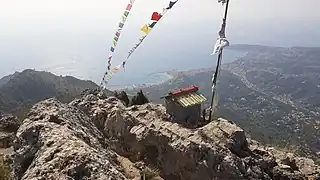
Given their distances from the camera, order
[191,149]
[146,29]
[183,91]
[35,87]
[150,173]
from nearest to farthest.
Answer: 1. [150,173]
2. [191,149]
3. [183,91]
4. [146,29]
5. [35,87]

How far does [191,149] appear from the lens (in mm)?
16047

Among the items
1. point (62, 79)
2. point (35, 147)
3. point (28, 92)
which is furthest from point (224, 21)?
point (62, 79)

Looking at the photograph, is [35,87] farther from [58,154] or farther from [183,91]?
[58,154]

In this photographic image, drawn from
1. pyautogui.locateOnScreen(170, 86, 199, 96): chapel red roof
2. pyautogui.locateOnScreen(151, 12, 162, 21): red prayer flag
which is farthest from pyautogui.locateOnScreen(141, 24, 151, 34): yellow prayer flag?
pyautogui.locateOnScreen(170, 86, 199, 96): chapel red roof

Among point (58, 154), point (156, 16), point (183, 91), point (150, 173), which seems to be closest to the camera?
point (58, 154)

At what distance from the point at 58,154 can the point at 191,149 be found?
9.44m

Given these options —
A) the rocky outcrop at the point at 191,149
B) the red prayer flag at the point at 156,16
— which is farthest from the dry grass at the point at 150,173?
the red prayer flag at the point at 156,16

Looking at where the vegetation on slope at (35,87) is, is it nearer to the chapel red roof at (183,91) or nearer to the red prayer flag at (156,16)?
the chapel red roof at (183,91)

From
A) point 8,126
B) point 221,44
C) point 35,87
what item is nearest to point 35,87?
point 35,87

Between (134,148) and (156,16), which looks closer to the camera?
(134,148)

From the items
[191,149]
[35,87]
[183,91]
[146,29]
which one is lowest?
[35,87]

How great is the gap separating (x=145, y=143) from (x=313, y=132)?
585 ft

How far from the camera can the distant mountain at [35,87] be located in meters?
126

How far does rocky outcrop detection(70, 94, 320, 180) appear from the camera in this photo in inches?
616
